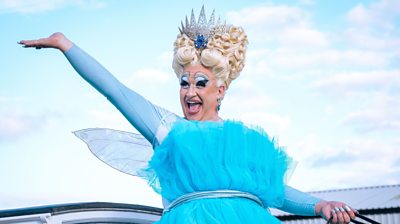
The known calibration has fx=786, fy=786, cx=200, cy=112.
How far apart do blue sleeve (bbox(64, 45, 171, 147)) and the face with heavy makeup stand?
0.24m

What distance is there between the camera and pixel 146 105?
168 inches

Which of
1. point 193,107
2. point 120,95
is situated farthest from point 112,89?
point 193,107

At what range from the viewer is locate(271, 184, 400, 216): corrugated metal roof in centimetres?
1730

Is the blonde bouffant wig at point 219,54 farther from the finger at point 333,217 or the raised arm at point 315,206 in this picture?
the finger at point 333,217

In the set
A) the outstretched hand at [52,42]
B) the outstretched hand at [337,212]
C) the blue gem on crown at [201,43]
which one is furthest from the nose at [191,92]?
the outstretched hand at [337,212]

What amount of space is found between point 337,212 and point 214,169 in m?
0.72

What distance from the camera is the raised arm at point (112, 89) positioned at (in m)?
4.18

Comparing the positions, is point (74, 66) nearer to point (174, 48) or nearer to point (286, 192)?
point (174, 48)

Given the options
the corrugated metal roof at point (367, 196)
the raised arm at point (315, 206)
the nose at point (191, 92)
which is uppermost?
the corrugated metal roof at point (367, 196)

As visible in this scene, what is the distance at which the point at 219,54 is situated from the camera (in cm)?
454

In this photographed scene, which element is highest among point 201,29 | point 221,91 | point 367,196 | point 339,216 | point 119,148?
point 367,196

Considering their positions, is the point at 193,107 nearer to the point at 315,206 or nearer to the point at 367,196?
the point at 315,206

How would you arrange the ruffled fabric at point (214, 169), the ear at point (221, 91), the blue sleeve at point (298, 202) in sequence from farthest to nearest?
the ear at point (221, 91) → the blue sleeve at point (298, 202) → the ruffled fabric at point (214, 169)

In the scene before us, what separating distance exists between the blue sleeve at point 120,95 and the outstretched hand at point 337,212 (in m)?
0.98
